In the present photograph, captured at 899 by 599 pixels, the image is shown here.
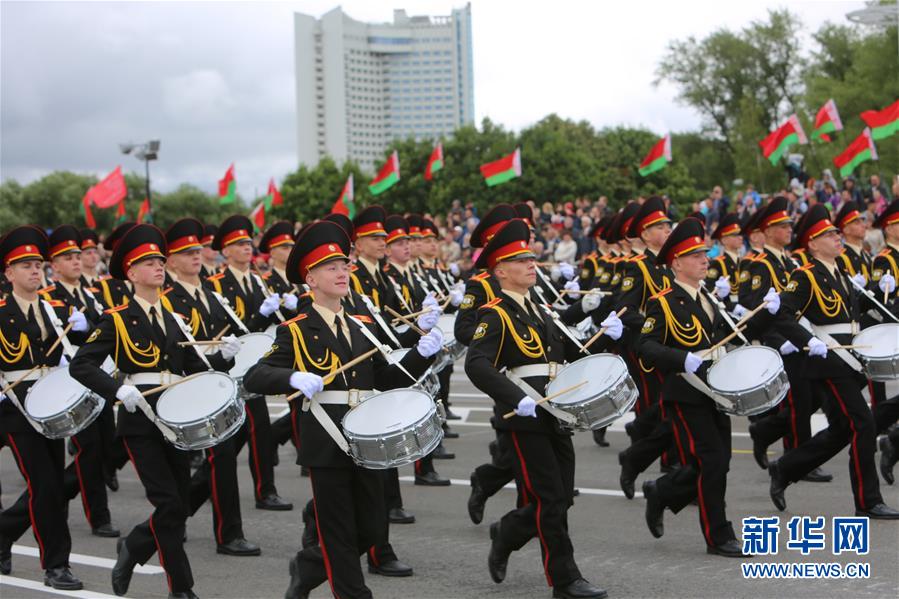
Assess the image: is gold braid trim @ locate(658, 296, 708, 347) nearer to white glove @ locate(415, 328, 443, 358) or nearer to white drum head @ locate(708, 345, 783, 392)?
white drum head @ locate(708, 345, 783, 392)

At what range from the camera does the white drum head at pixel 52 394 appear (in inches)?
301

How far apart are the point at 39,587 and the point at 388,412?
312 cm

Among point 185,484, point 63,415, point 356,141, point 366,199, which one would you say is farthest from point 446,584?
point 356,141

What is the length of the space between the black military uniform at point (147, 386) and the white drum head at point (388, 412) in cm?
151

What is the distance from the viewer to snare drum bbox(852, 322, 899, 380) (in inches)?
330

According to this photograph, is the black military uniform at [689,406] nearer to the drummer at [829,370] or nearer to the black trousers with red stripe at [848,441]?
the drummer at [829,370]

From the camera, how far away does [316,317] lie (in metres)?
6.33

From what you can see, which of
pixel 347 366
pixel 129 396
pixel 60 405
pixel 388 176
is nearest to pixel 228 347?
pixel 129 396

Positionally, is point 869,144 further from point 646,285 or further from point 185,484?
point 185,484

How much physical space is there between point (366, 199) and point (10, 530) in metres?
52.2

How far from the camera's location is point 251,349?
9.04 metres

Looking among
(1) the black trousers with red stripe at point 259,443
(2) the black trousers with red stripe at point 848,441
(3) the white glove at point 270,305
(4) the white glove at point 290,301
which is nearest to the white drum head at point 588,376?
(2) the black trousers with red stripe at point 848,441

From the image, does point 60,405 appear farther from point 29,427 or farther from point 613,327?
point 613,327

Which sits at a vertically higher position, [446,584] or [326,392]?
[326,392]
